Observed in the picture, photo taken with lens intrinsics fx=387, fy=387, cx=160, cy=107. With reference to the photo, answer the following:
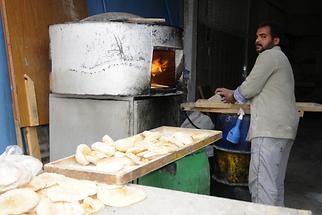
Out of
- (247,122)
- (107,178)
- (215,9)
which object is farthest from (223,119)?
(215,9)

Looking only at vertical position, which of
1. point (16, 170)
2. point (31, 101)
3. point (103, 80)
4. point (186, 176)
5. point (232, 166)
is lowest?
point (232, 166)

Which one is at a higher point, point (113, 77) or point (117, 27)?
point (117, 27)

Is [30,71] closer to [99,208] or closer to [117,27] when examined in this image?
[117,27]

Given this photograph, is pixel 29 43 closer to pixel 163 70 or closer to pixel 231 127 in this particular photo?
pixel 163 70

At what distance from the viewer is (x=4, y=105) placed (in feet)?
11.6

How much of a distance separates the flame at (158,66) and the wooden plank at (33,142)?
4.24 feet

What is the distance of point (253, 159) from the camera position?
11.3ft

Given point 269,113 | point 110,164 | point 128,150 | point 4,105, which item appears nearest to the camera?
point 110,164

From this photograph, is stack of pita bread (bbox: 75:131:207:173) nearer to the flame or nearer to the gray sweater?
the gray sweater

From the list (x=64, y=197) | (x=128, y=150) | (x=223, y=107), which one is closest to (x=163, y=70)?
(x=223, y=107)

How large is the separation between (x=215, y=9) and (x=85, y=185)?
670 centimetres

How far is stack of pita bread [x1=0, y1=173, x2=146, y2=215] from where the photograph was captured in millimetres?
1562

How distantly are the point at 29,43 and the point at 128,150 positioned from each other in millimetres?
1965

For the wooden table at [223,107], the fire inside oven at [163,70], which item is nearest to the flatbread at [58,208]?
the fire inside oven at [163,70]
